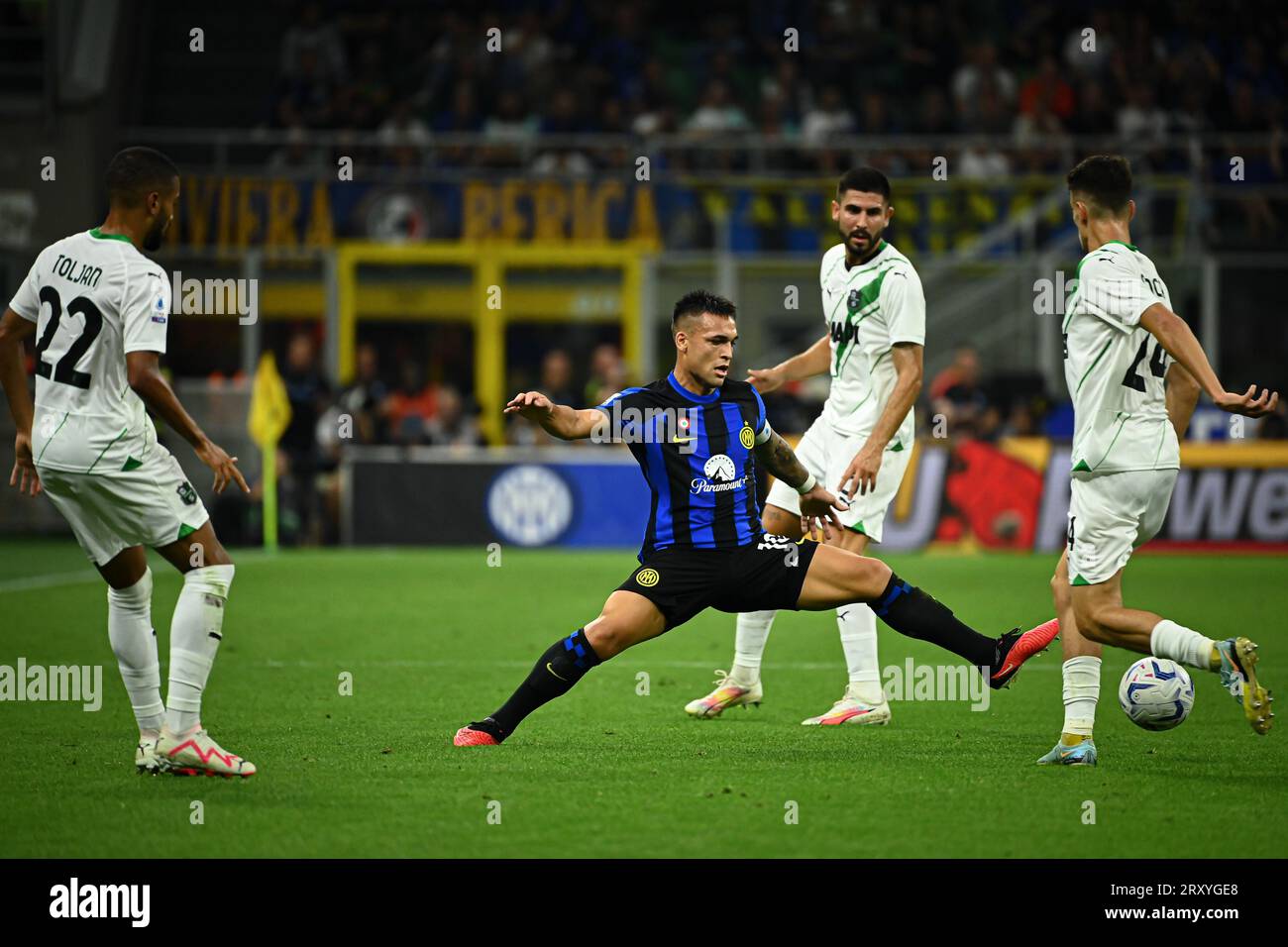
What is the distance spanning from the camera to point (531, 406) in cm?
600

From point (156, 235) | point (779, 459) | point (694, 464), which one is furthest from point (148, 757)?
point (779, 459)

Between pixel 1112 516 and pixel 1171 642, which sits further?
pixel 1112 516

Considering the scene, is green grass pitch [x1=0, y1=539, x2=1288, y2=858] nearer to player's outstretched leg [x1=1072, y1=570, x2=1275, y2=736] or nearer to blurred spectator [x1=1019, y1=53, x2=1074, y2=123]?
player's outstretched leg [x1=1072, y1=570, x2=1275, y2=736]

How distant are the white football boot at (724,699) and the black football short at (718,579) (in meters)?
1.13

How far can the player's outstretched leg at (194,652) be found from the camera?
608cm

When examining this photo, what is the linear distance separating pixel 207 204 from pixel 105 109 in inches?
99.7

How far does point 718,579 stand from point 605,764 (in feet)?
2.68

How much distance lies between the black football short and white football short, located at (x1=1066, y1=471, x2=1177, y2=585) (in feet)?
3.45

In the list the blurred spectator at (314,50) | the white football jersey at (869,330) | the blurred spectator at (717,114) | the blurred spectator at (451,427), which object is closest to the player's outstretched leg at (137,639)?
the white football jersey at (869,330)

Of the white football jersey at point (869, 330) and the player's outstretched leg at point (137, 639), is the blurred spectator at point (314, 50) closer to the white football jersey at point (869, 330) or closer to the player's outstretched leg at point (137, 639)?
the white football jersey at point (869, 330)

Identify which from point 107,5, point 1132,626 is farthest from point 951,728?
point 107,5

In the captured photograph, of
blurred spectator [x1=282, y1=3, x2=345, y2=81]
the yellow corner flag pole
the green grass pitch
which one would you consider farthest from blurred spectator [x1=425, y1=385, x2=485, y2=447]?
the green grass pitch

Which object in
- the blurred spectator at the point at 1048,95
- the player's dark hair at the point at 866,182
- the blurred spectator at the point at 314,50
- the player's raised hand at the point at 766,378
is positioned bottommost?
the player's raised hand at the point at 766,378

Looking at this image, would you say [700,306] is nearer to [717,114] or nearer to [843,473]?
[843,473]
